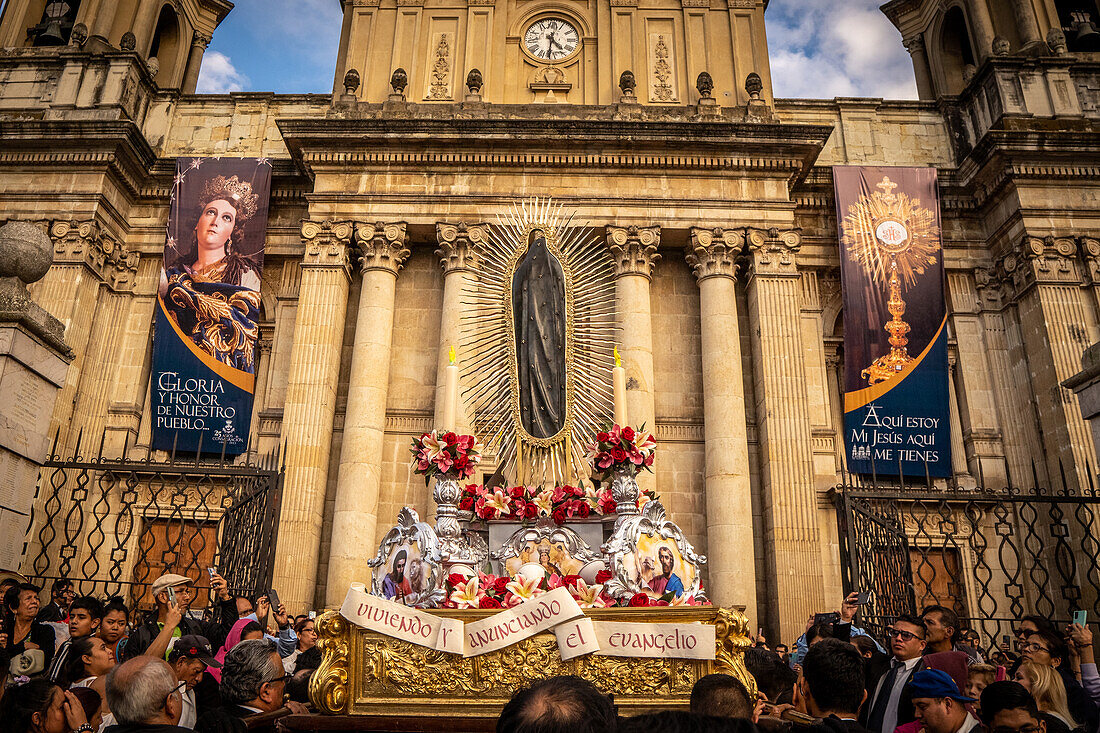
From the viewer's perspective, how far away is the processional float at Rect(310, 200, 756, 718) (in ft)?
16.3

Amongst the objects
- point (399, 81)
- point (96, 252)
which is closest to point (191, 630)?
point (96, 252)

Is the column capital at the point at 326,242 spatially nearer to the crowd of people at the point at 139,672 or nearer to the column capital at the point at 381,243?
the column capital at the point at 381,243

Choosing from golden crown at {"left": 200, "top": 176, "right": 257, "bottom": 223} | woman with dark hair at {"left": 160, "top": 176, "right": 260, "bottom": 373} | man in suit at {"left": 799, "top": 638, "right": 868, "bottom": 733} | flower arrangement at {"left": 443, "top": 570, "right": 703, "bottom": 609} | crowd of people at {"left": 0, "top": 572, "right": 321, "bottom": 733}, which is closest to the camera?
crowd of people at {"left": 0, "top": 572, "right": 321, "bottom": 733}

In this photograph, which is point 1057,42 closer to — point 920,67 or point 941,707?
point 920,67

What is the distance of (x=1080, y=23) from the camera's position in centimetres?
1858

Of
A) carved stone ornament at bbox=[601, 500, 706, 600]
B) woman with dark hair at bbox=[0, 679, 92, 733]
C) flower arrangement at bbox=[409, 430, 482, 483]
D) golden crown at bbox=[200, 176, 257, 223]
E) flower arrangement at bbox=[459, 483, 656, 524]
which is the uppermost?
golden crown at bbox=[200, 176, 257, 223]

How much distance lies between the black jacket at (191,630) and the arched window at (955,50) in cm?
1973

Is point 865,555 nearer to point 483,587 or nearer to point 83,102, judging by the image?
point 483,587

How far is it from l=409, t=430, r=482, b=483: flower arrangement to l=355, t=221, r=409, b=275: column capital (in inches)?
363

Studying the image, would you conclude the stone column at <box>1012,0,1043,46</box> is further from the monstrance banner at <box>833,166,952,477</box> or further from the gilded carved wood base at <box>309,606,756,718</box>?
the gilded carved wood base at <box>309,606,756,718</box>

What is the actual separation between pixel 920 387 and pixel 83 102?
1818 cm

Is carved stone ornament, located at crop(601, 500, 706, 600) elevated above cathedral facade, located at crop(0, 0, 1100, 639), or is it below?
below

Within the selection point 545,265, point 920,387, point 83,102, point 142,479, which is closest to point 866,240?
point 920,387

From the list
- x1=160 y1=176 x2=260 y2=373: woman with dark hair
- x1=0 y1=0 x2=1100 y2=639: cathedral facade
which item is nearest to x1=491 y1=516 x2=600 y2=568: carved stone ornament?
x1=0 y1=0 x2=1100 y2=639: cathedral facade
